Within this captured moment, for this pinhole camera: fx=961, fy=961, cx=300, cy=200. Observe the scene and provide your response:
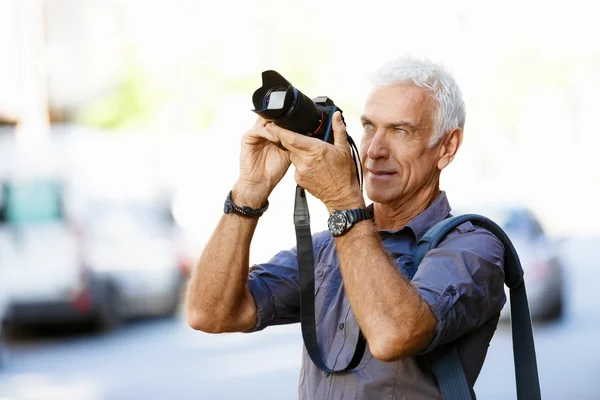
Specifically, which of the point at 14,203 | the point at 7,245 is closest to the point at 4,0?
the point at 14,203

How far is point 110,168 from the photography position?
53.7 feet

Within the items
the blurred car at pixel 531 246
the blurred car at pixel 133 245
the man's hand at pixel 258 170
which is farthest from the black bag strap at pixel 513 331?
the blurred car at pixel 133 245

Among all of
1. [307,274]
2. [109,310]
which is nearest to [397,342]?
[307,274]

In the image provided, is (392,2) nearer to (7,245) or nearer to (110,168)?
(110,168)

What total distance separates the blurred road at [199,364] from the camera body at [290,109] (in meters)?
5.60

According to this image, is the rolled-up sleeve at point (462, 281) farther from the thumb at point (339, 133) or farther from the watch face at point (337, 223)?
the thumb at point (339, 133)

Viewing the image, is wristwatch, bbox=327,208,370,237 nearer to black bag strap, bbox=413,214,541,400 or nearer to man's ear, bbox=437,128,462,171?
black bag strap, bbox=413,214,541,400

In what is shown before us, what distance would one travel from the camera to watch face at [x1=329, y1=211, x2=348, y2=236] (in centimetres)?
189

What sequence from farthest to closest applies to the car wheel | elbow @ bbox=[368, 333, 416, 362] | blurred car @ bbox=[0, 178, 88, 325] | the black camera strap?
1. the car wheel
2. blurred car @ bbox=[0, 178, 88, 325]
3. the black camera strap
4. elbow @ bbox=[368, 333, 416, 362]

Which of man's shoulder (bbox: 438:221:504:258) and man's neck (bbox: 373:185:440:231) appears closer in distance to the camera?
man's shoulder (bbox: 438:221:504:258)

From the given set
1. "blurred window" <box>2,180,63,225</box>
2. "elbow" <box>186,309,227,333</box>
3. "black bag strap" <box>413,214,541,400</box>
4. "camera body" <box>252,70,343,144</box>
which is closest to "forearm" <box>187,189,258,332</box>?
"elbow" <box>186,309,227,333</box>

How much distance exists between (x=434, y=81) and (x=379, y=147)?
7.8 inches

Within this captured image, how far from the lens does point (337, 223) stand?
1.89 metres

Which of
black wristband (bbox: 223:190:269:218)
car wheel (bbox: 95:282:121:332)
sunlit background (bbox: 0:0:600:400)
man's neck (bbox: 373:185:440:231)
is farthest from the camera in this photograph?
car wheel (bbox: 95:282:121:332)
